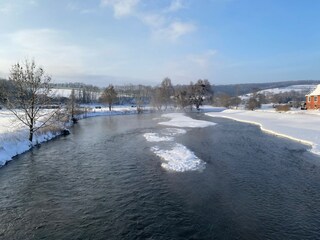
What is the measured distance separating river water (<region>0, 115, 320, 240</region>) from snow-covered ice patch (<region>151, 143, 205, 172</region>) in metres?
0.61

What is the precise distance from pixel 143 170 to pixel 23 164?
932 centimetres

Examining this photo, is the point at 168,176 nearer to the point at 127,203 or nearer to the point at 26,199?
the point at 127,203

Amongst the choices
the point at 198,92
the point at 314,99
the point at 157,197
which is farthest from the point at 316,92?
the point at 157,197

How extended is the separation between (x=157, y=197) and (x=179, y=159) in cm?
746

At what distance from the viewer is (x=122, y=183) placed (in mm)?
15789

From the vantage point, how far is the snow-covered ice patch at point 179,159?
18.7 meters

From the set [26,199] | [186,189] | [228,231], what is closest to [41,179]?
[26,199]

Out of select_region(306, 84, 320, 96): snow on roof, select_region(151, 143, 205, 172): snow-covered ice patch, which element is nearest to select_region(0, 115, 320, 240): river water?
select_region(151, 143, 205, 172): snow-covered ice patch

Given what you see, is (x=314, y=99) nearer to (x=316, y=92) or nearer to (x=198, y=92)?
(x=316, y=92)

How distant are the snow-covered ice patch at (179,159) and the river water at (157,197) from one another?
2.01ft

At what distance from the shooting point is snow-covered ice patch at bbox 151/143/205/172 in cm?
1870

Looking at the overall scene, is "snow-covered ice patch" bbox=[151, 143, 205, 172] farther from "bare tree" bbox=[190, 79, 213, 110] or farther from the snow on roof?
"bare tree" bbox=[190, 79, 213, 110]

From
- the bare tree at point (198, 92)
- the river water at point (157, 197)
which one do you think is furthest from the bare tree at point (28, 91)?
the bare tree at point (198, 92)

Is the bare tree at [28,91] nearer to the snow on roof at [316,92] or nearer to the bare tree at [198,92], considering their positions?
the snow on roof at [316,92]
